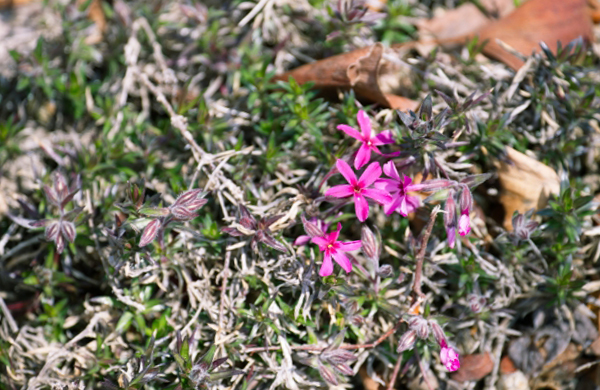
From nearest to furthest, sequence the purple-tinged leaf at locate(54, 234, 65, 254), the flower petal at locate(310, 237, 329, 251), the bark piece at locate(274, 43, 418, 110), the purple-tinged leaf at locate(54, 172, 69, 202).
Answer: the flower petal at locate(310, 237, 329, 251), the purple-tinged leaf at locate(54, 234, 65, 254), the purple-tinged leaf at locate(54, 172, 69, 202), the bark piece at locate(274, 43, 418, 110)

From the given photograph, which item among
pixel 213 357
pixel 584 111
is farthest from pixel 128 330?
pixel 584 111

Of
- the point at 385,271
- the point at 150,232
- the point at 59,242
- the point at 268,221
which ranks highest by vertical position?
the point at 150,232

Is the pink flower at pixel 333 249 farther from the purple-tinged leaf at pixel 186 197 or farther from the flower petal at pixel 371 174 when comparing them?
the purple-tinged leaf at pixel 186 197

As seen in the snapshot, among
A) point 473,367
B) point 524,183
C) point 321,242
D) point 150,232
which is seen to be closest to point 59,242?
point 150,232

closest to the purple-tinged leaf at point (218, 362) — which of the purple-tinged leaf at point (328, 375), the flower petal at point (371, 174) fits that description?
the purple-tinged leaf at point (328, 375)

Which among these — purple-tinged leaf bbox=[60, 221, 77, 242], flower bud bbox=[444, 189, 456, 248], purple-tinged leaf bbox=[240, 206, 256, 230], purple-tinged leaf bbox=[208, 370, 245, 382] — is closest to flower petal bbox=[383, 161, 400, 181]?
flower bud bbox=[444, 189, 456, 248]

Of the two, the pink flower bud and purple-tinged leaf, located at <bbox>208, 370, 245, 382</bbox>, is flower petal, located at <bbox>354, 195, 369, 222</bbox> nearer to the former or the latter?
the pink flower bud

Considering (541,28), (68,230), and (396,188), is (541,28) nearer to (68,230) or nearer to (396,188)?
(396,188)

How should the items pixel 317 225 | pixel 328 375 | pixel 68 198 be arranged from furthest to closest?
pixel 68 198
pixel 317 225
pixel 328 375
